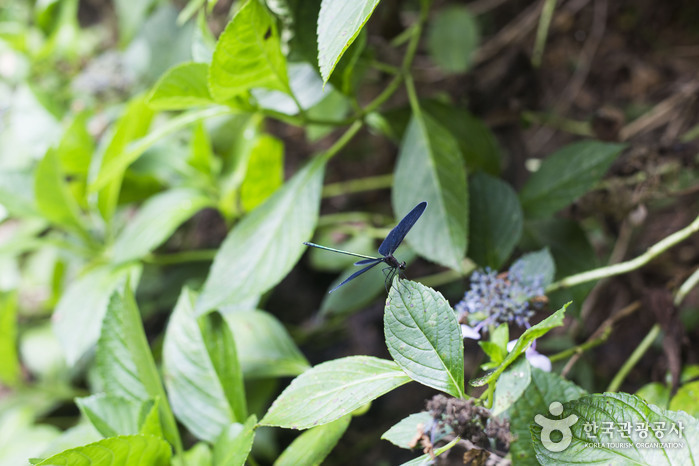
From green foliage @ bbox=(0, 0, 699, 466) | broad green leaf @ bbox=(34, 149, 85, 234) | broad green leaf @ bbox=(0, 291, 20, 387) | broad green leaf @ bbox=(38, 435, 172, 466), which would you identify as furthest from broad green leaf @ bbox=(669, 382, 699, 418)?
broad green leaf @ bbox=(0, 291, 20, 387)

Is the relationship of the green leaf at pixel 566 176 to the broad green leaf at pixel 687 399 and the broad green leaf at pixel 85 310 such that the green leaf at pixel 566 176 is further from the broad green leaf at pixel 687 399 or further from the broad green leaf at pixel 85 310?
the broad green leaf at pixel 85 310

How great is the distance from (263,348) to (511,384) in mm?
448

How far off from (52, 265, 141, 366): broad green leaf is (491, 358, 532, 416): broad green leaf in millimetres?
627

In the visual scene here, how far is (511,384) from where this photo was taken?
0.54m

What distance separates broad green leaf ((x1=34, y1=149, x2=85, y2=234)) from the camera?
3.47 ft

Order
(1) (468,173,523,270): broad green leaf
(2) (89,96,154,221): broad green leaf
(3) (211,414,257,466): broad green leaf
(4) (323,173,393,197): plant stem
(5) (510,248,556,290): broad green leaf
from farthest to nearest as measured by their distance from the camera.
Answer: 1. (4) (323,173,393,197): plant stem
2. (2) (89,96,154,221): broad green leaf
3. (1) (468,173,523,270): broad green leaf
4. (5) (510,248,556,290): broad green leaf
5. (3) (211,414,257,466): broad green leaf

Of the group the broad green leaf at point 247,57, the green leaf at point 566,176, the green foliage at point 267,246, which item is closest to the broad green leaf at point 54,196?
the green foliage at point 267,246

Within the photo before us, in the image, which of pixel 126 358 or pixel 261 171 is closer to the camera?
pixel 126 358

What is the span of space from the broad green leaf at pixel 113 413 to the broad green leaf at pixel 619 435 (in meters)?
0.49

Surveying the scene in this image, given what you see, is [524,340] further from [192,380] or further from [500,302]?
[192,380]

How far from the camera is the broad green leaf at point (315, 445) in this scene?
0.62 m

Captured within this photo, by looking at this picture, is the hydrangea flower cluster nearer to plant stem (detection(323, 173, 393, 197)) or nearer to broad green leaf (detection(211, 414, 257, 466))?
broad green leaf (detection(211, 414, 257, 466))

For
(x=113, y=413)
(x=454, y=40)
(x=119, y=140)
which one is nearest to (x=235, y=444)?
(x=113, y=413)

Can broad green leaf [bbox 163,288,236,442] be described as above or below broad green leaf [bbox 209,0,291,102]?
below
